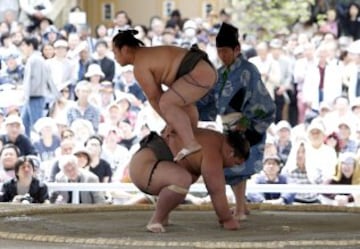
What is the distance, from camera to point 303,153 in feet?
22.4

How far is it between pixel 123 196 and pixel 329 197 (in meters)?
1.05

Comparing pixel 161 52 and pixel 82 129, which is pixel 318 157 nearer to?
pixel 82 129

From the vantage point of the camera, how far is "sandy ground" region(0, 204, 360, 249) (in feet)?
12.1

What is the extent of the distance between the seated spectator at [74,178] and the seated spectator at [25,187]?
0.64 feet

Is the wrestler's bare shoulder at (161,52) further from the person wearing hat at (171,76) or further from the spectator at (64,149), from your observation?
the spectator at (64,149)

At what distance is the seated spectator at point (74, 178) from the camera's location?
6.27m

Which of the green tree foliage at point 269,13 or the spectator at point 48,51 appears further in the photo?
the green tree foliage at point 269,13

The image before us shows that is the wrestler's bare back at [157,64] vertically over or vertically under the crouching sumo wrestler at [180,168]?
over

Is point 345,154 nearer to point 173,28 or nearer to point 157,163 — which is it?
point 157,163

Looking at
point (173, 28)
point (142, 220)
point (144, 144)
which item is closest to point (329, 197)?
point (142, 220)

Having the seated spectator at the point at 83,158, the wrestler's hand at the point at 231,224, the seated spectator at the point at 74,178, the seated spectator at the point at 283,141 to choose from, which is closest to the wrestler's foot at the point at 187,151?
the wrestler's hand at the point at 231,224

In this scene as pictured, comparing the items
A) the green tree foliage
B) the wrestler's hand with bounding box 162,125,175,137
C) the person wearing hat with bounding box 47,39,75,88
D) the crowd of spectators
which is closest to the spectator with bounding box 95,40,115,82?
the crowd of spectators

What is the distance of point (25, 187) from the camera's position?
20.0 ft

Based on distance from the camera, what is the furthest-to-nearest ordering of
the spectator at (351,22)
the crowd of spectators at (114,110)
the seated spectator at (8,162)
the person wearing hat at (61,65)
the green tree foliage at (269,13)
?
the green tree foliage at (269,13), the spectator at (351,22), the person wearing hat at (61,65), the crowd of spectators at (114,110), the seated spectator at (8,162)
